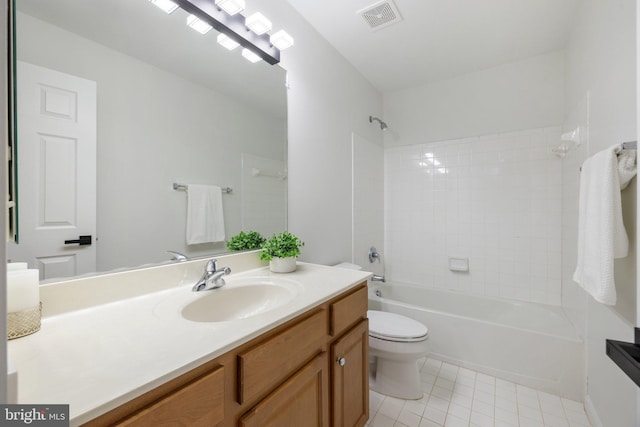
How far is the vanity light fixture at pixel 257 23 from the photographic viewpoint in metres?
1.35

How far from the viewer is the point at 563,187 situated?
7.04 feet

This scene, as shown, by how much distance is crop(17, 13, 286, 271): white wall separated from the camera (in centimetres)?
89

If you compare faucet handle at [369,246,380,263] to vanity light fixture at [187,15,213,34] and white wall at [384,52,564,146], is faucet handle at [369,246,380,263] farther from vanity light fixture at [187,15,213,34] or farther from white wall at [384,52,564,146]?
vanity light fixture at [187,15,213,34]

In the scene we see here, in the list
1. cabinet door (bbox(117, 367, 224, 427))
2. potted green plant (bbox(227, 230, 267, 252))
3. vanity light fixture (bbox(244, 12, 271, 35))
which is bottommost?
cabinet door (bbox(117, 367, 224, 427))

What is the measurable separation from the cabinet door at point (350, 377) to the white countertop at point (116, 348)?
318 millimetres

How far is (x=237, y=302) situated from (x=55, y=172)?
76 cm

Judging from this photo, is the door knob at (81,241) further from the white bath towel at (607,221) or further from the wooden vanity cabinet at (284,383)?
the white bath towel at (607,221)

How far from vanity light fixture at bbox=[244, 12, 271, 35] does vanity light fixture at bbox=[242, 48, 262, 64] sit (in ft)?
0.34

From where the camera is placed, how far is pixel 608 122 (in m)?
1.26

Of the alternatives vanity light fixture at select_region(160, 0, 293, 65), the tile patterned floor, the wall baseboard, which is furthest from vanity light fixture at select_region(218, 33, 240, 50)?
the wall baseboard

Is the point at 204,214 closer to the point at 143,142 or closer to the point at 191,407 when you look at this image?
the point at 143,142

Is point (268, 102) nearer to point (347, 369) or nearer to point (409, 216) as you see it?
point (347, 369)

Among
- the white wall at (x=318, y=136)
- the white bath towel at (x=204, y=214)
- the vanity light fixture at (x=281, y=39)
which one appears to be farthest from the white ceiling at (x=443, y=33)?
the white bath towel at (x=204, y=214)

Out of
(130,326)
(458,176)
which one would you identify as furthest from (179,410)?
(458,176)
